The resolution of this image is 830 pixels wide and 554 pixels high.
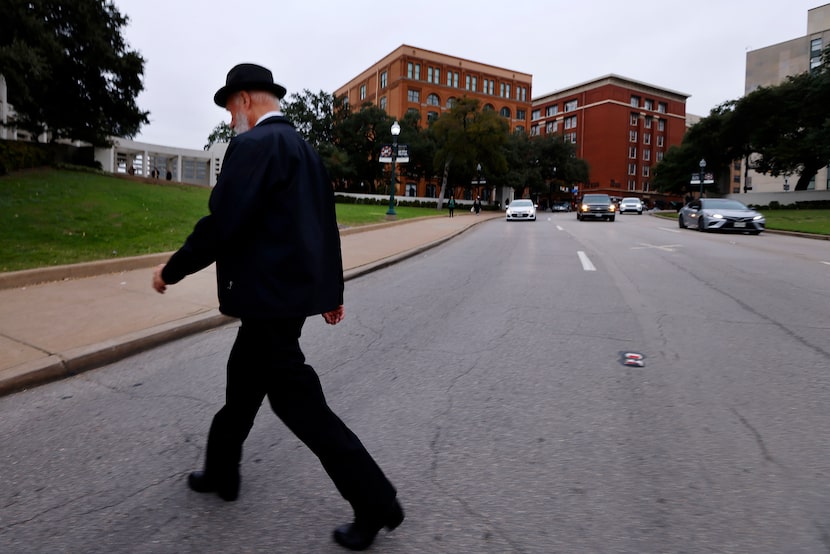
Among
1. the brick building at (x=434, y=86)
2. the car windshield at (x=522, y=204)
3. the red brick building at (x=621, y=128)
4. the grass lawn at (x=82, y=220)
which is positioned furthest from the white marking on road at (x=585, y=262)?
the red brick building at (x=621, y=128)

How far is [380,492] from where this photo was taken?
6.91 ft

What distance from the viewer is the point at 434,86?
266 feet

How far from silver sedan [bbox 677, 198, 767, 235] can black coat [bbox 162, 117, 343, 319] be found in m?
22.7

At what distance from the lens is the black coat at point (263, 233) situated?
2.05 m

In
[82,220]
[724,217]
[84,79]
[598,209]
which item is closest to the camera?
[82,220]

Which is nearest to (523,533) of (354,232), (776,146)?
(354,232)

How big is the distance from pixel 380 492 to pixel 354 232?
1501 centimetres

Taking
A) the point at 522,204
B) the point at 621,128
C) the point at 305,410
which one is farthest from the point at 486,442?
the point at 621,128

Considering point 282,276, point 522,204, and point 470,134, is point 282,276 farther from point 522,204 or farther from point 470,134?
point 470,134

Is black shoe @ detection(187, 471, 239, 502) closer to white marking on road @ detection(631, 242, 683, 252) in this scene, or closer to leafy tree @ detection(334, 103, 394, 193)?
white marking on road @ detection(631, 242, 683, 252)

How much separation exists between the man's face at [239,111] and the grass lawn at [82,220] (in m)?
Answer: 6.89

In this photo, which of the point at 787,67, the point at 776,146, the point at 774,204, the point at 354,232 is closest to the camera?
the point at 354,232

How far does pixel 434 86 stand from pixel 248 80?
8373 cm

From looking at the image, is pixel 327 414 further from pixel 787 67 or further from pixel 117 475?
pixel 787 67
